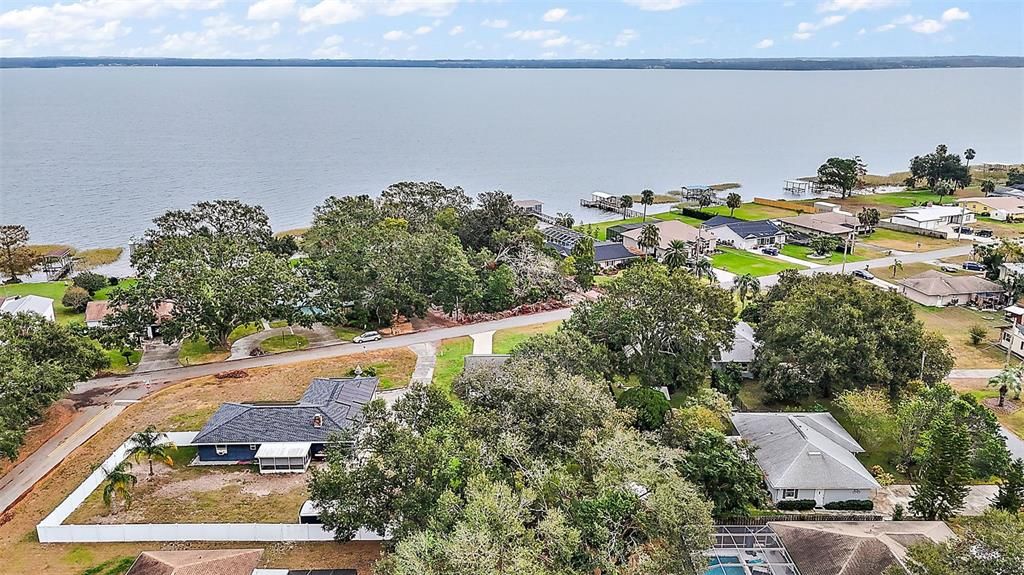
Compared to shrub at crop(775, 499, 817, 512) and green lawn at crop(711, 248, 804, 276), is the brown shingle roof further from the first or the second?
green lawn at crop(711, 248, 804, 276)

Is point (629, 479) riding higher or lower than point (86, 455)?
higher

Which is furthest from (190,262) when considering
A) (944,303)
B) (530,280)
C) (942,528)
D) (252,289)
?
(944,303)

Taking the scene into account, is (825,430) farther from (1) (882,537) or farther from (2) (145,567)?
(2) (145,567)

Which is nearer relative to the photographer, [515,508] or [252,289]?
[515,508]

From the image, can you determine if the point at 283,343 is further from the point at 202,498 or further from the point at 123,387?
the point at 202,498

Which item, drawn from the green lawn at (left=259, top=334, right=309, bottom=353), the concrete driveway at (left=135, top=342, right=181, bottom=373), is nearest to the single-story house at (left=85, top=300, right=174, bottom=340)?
the concrete driveway at (left=135, top=342, right=181, bottom=373)

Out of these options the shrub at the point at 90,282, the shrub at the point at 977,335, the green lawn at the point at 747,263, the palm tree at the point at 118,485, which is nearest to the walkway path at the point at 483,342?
the palm tree at the point at 118,485
